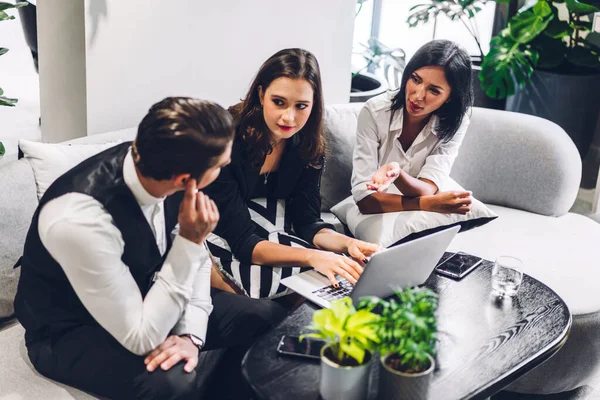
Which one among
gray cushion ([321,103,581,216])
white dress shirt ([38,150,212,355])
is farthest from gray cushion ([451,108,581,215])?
white dress shirt ([38,150,212,355])

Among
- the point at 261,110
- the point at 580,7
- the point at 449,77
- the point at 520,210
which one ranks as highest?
the point at 580,7

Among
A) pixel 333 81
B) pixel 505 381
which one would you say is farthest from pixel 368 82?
pixel 505 381

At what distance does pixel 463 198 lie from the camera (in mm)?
2391

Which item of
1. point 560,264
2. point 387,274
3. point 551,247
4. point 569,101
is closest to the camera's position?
point 387,274

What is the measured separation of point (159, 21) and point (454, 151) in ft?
3.78

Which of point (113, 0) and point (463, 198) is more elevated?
point (113, 0)

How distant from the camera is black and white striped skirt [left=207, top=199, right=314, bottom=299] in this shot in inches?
82.1

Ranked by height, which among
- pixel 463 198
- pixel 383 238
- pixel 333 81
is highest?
pixel 333 81

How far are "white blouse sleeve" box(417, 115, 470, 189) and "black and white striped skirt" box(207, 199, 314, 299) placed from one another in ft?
1.86

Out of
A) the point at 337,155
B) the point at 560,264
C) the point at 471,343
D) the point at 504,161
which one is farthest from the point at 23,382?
the point at 504,161

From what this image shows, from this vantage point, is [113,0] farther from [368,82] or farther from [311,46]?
[368,82]

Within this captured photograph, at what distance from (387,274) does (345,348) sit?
0.44 metres

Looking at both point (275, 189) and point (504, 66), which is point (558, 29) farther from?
point (275, 189)

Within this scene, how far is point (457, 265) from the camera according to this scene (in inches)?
80.3
